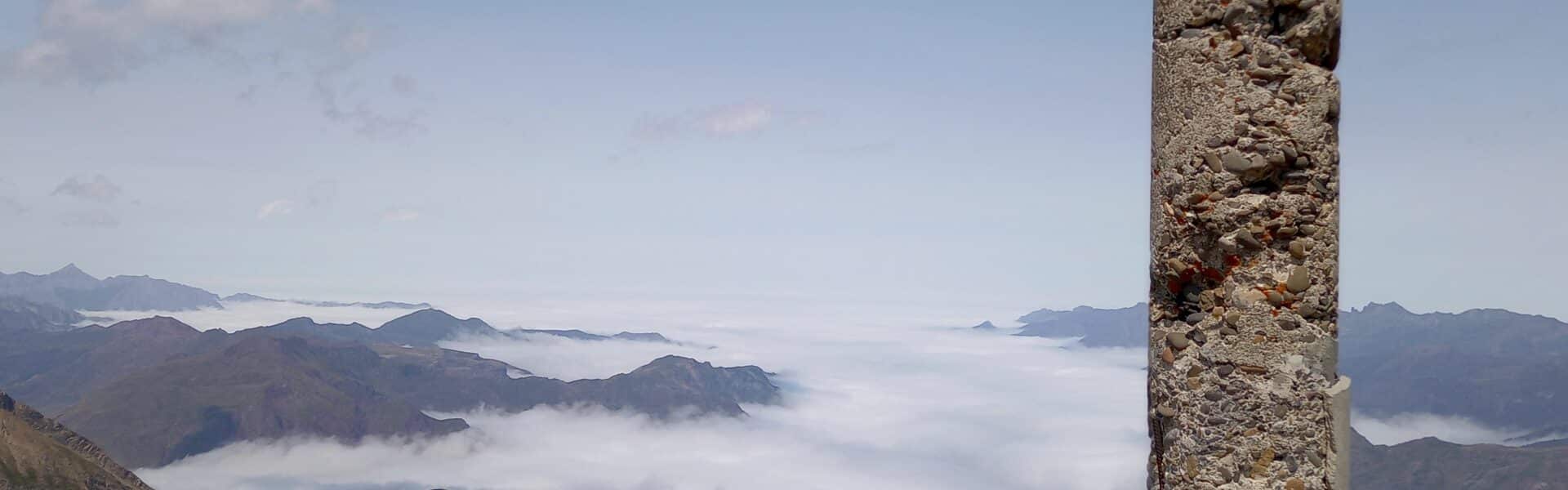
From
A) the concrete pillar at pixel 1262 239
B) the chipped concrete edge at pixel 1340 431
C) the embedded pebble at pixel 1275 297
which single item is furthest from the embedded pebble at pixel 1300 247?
the chipped concrete edge at pixel 1340 431

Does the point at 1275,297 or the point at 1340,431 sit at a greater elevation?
the point at 1275,297

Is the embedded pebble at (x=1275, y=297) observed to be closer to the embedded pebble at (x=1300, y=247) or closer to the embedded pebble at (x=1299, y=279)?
the embedded pebble at (x=1299, y=279)

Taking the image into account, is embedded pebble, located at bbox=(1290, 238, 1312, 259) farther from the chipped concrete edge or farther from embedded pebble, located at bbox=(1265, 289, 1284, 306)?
the chipped concrete edge

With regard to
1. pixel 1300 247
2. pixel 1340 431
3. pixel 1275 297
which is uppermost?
pixel 1300 247

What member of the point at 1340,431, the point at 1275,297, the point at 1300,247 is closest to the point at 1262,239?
the point at 1300,247

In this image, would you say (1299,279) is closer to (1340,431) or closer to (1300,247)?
(1300,247)

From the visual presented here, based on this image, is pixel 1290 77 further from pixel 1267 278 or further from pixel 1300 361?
pixel 1300 361

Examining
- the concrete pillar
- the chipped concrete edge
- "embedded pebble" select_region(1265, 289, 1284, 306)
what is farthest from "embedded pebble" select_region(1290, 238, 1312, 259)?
the chipped concrete edge

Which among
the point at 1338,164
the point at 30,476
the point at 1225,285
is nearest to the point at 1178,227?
the point at 1225,285

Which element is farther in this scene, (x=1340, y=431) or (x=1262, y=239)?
(x=1340, y=431)
